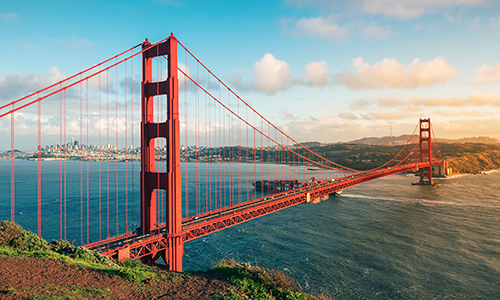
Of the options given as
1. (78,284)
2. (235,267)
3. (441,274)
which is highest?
(78,284)

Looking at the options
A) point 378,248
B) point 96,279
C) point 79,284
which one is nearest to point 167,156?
point 96,279

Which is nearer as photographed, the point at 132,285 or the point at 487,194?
the point at 132,285

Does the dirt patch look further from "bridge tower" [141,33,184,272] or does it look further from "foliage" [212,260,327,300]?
"bridge tower" [141,33,184,272]

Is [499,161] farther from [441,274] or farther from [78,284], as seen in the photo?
[78,284]

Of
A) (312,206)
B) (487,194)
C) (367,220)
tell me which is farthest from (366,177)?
(487,194)

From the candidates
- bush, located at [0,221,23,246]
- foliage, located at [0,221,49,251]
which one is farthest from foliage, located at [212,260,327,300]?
bush, located at [0,221,23,246]

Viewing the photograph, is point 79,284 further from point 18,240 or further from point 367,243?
point 367,243
